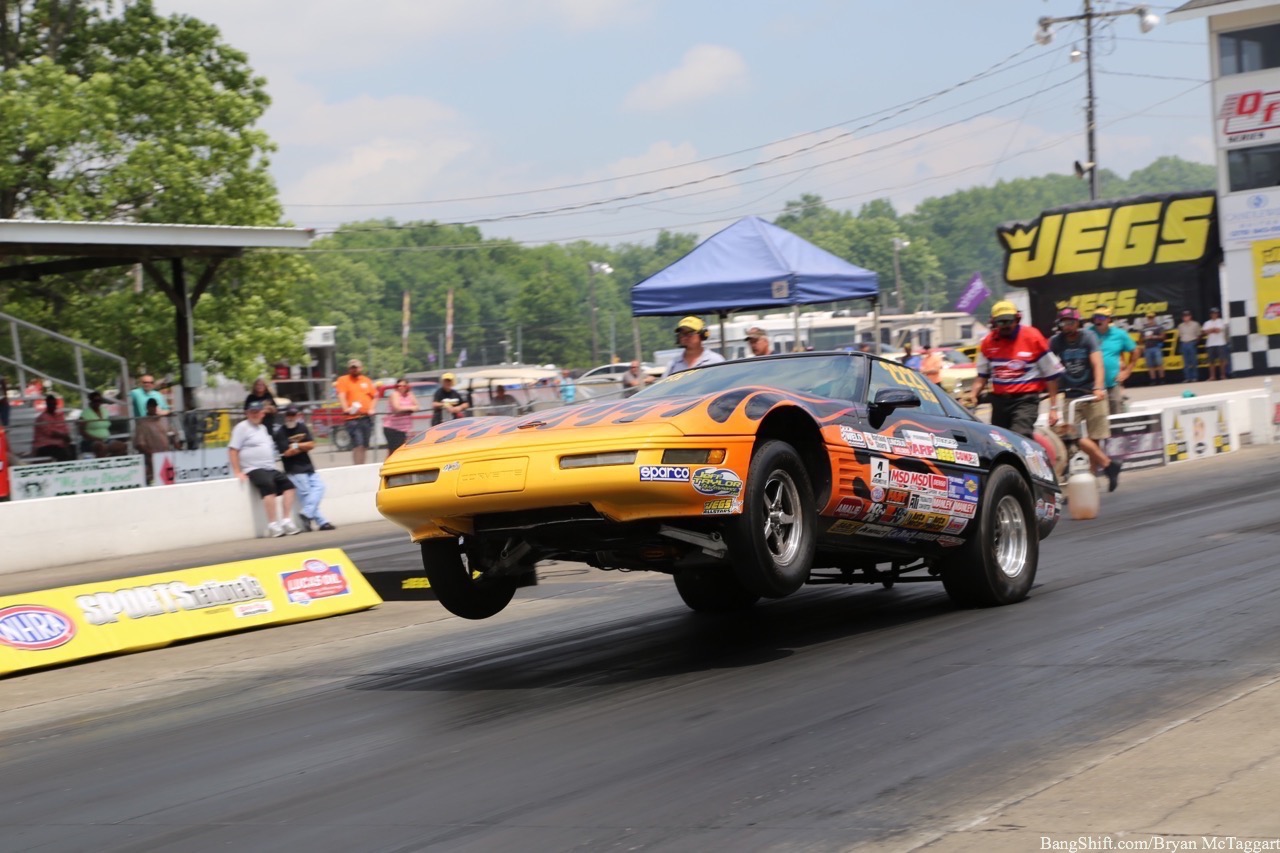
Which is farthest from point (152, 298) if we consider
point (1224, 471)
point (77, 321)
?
point (1224, 471)

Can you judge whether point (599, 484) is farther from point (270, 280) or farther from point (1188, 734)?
point (270, 280)

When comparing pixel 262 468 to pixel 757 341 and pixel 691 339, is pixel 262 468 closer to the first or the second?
pixel 757 341

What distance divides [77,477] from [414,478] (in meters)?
12.0

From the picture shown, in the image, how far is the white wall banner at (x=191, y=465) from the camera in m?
18.6

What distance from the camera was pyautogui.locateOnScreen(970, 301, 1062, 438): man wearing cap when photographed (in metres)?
13.1

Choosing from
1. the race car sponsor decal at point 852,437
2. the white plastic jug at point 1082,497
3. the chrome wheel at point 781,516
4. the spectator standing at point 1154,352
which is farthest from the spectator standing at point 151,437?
the spectator standing at point 1154,352

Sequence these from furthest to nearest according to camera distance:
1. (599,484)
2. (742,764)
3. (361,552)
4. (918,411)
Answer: (361,552) → (918,411) → (599,484) → (742,764)

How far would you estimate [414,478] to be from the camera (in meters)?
7.03

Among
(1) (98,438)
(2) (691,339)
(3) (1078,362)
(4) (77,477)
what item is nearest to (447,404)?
(1) (98,438)

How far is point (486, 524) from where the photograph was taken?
22.8 ft

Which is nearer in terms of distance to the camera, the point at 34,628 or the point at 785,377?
the point at 785,377

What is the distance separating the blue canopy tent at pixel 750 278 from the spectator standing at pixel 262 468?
531 cm

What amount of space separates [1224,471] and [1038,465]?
1067 cm

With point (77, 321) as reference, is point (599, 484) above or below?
below
